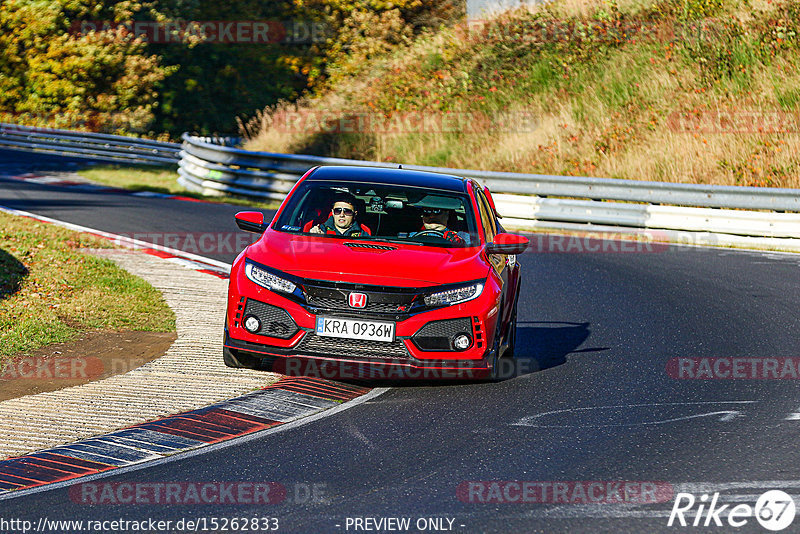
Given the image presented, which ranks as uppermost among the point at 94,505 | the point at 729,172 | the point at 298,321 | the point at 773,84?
the point at 773,84

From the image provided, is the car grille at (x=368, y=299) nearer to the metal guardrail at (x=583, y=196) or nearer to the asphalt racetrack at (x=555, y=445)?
the asphalt racetrack at (x=555, y=445)

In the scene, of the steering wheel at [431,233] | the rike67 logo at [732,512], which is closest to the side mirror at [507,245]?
the steering wheel at [431,233]

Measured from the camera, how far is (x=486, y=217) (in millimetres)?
9703

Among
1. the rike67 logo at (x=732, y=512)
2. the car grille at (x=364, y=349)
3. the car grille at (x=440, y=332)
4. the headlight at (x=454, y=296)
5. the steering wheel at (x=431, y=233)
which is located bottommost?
the rike67 logo at (x=732, y=512)

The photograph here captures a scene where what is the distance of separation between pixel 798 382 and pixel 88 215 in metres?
13.7

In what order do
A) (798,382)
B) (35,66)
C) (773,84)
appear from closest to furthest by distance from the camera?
(798,382) < (773,84) < (35,66)

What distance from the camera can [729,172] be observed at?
75.5 feet

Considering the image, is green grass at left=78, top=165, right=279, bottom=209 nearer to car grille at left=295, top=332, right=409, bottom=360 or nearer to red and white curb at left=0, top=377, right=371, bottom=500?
red and white curb at left=0, top=377, right=371, bottom=500

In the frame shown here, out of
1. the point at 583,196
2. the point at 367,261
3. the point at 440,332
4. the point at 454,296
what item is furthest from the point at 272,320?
the point at 583,196

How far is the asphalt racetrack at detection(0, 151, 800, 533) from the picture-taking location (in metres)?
5.51

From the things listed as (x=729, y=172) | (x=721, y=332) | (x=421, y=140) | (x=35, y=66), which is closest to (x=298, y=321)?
(x=721, y=332)

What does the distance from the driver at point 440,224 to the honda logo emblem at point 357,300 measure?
138 centimetres

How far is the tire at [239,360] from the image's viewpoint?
8219 millimetres

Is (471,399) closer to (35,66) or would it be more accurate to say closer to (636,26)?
(636,26)
